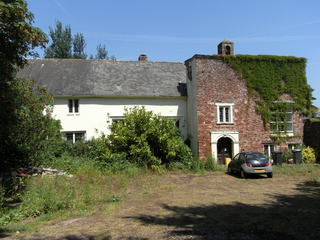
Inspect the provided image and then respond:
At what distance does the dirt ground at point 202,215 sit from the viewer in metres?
6.35

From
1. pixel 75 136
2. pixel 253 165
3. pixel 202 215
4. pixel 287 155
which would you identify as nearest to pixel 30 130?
A: pixel 75 136

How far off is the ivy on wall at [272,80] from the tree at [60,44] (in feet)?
89.9

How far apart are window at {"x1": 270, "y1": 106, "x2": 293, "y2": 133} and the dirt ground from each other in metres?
8.78

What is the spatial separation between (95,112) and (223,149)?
9960 mm

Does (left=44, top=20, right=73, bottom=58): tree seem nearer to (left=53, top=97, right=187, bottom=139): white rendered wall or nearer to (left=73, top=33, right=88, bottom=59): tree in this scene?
(left=73, top=33, right=88, bottom=59): tree

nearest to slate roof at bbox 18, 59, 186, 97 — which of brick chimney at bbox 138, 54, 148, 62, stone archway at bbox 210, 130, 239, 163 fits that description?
brick chimney at bbox 138, 54, 148, 62

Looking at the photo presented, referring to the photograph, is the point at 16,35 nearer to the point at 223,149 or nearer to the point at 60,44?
the point at 223,149

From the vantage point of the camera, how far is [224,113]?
20266 millimetres

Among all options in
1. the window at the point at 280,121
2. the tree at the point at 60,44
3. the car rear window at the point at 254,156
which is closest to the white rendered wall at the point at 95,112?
the car rear window at the point at 254,156

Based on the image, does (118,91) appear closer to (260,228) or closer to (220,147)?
(220,147)

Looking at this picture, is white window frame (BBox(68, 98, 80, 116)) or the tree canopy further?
the tree canopy

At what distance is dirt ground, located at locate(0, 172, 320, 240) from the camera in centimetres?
635

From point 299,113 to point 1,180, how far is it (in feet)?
67.5

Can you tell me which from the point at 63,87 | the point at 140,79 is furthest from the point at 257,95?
the point at 63,87
